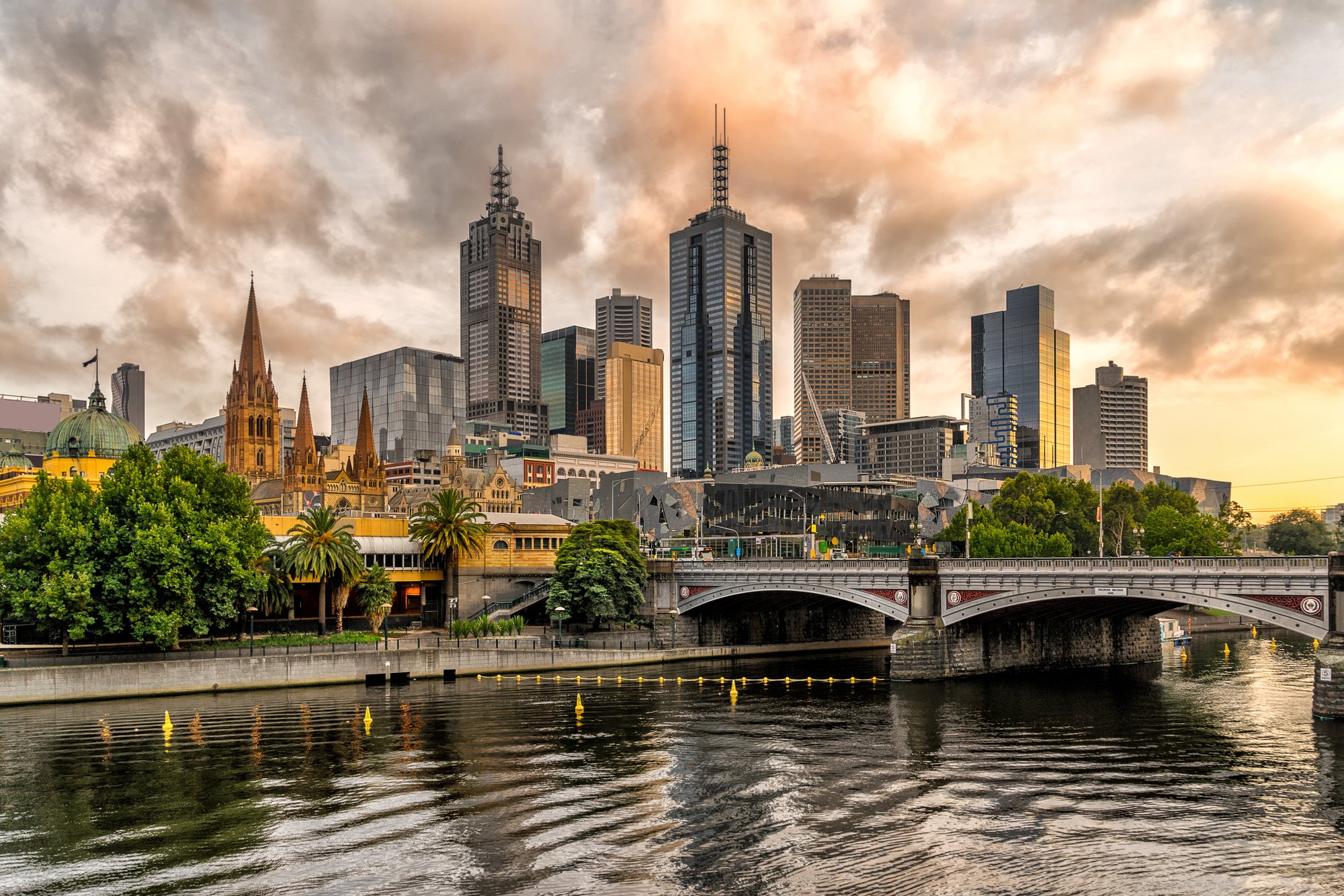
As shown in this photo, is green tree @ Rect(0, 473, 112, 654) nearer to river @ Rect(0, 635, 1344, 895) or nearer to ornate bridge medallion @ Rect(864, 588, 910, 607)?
river @ Rect(0, 635, 1344, 895)

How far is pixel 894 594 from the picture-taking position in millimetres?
88875

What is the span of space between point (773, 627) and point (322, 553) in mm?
45095

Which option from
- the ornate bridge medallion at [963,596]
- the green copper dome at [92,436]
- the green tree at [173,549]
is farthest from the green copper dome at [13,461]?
the ornate bridge medallion at [963,596]

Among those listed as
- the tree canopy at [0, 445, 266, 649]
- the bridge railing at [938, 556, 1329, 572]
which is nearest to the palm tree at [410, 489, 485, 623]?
the tree canopy at [0, 445, 266, 649]

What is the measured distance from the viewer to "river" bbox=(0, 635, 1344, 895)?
120ft

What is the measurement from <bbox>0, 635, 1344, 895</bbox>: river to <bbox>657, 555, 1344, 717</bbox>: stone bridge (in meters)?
7.02

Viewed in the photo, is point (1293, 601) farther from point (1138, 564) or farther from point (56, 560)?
point (56, 560)

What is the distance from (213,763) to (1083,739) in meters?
43.5

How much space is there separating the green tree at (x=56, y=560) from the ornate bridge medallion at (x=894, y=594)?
181ft

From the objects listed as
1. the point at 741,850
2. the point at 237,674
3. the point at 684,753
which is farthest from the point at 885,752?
the point at 237,674

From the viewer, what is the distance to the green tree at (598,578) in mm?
100875

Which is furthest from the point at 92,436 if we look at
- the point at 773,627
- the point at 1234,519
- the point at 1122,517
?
the point at 1234,519

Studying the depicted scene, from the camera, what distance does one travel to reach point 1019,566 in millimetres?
81438

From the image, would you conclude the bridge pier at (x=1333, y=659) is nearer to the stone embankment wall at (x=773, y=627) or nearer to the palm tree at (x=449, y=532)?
the stone embankment wall at (x=773, y=627)
